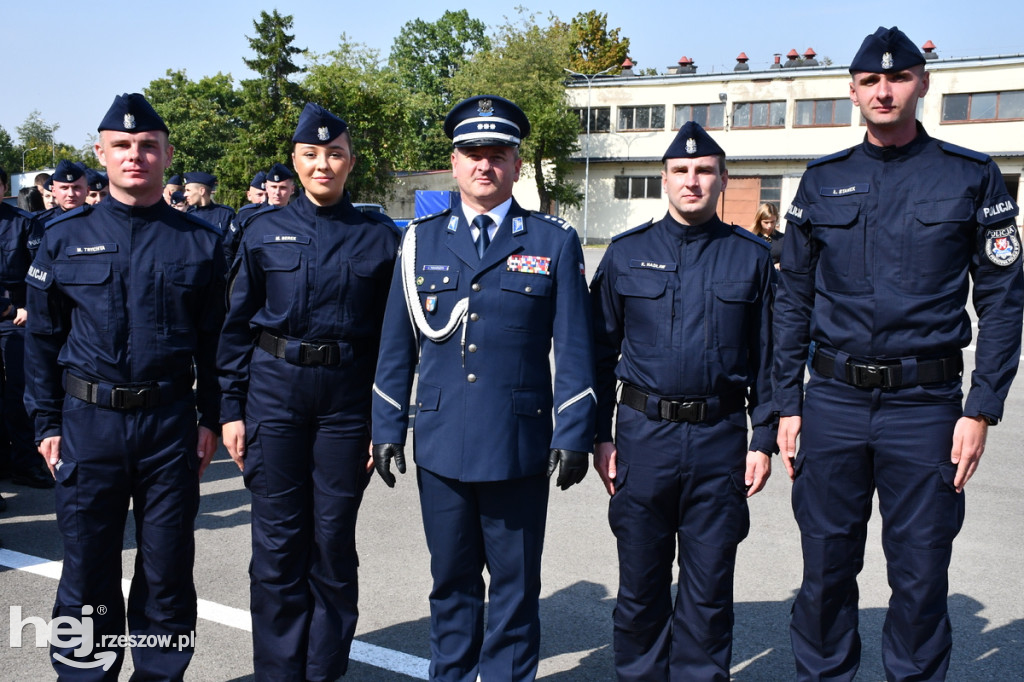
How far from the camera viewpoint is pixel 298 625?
3510 mm

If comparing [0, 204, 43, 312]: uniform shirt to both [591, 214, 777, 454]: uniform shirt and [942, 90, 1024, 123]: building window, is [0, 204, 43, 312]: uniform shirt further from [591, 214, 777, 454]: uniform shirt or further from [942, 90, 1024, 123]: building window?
[942, 90, 1024, 123]: building window

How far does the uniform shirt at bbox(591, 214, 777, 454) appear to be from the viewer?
10.8ft

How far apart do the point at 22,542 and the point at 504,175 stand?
3.84 m

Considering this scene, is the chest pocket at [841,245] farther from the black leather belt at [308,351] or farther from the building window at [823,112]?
the building window at [823,112]

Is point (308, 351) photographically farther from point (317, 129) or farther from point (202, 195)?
point (202, 195)

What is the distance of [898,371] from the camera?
3.05m

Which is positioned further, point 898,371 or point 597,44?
point 597,44

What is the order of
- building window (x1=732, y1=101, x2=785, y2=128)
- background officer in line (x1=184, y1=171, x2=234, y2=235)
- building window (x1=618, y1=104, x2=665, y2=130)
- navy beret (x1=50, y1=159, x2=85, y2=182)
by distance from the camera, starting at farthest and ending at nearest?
building window (x1=618, y1=104, x2=665, y2=130)
building window (x1=732, y1=101, x2=785, y2=128)
background officer in line (x1=184, y1=171, x2=234, y2=235)
navy beret (x1=50, y1=159, x2=85, y2=182)

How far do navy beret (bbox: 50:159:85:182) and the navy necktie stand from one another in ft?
19.2

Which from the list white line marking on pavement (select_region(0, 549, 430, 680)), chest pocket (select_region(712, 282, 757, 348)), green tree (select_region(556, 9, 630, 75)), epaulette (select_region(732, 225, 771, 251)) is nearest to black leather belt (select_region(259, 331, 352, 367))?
white line marking on pavement (select_region(0, 549, 430, 680))

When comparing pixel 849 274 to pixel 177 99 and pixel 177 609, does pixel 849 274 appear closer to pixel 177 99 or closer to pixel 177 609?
pixel 177 609

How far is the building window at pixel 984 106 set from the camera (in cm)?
3757

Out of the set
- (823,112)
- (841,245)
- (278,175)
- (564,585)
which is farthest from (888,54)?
(823,112)

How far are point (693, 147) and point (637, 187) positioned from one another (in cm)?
4415
